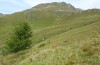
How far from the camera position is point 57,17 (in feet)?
543

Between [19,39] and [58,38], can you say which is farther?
[58,38]

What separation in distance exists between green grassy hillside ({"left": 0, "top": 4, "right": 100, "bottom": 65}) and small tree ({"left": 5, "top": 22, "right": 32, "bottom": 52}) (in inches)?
78.7

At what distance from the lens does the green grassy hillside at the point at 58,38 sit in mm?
15419

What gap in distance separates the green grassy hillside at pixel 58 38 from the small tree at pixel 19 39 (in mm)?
1998

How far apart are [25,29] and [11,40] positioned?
12.3 feet

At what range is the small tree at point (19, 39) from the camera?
46062 mm

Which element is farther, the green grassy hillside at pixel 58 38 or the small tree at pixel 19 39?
the small tree at pixel 19 39

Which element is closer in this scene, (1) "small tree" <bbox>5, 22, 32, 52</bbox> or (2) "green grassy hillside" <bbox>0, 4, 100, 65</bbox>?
(2) "green grassy hillside" <bbox>0, 4, 100, 65</bbox>

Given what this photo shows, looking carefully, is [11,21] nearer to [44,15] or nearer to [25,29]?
[44,15]

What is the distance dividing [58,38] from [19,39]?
26.0 feet

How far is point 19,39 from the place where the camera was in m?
46.6

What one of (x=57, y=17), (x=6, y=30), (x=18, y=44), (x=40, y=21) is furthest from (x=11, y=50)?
(x=57, y=17)

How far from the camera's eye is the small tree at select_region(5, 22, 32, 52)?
151 ft

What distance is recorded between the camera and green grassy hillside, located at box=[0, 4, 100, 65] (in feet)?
50.6
